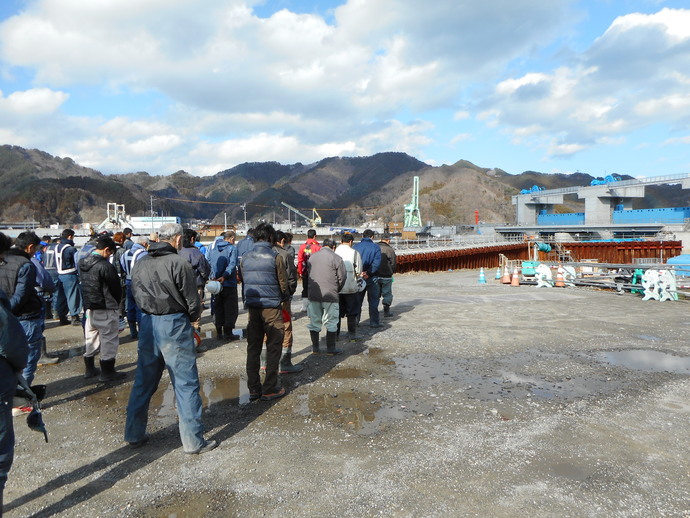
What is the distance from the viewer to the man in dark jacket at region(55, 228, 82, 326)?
356 inches

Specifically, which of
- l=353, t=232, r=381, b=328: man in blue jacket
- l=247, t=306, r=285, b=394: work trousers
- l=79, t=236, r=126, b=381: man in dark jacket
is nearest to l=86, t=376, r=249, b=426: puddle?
l=247, t=306, r=285, b=394: work trousers

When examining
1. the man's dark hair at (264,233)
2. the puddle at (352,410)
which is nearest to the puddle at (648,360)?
the puddle at (352,410)

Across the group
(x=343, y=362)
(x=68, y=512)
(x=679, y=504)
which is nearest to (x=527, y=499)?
(x=679, y=504)

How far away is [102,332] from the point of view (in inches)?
238

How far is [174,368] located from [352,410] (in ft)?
6.81

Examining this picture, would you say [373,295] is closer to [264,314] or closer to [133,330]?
[264,314]

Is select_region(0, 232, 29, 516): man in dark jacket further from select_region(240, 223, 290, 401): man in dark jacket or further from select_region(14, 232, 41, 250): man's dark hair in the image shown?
select_region(14, 232, 41, 250): man's dark hair

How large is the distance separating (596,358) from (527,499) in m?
4.61

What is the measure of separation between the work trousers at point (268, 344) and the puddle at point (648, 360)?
522cm

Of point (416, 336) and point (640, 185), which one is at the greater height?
point (640, 185)

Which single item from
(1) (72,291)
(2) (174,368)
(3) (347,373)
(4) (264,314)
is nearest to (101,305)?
(4) (264,314)

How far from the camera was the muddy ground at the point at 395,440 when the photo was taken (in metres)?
3.21

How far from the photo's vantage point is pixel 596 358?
692cm

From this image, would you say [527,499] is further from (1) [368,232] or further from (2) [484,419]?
(1) [368,232]
